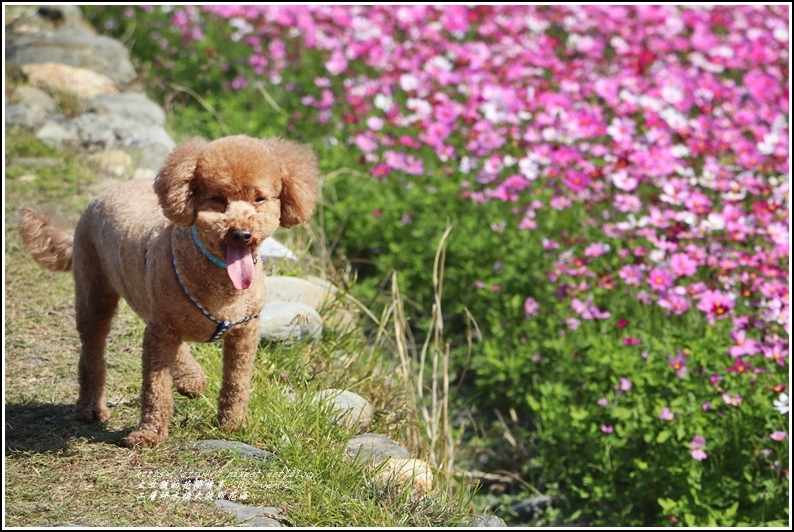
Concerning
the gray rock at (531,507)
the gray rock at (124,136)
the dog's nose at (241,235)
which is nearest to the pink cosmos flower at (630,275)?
the gray rock at (531,507)

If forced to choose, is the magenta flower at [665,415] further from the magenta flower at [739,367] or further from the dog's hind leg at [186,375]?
the dog's hind leg at [186,375]

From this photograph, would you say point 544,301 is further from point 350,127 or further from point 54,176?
point 54,176

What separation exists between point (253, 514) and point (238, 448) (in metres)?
0.41

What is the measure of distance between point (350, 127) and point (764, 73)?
11.7 ft

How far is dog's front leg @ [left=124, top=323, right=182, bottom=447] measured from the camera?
3736 millimetres

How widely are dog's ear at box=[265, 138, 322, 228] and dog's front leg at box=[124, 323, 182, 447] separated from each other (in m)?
0.63

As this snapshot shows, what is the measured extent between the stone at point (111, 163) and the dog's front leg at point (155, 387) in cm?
323

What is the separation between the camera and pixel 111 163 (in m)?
6.95

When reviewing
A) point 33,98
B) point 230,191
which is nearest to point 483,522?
point 230,191

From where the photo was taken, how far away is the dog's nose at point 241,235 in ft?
10.9

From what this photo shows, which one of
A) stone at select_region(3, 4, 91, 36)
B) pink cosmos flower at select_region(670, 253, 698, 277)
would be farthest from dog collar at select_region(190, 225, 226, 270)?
stone at select_region(3, 4, 91, 36)

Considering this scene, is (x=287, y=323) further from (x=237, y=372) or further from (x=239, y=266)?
(x=239, y=266)

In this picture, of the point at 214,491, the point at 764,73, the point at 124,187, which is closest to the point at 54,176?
the point at 124,187

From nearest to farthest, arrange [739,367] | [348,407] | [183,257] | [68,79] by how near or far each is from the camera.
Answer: [183,257]
[348,407]
[739,367]
[68,79]
